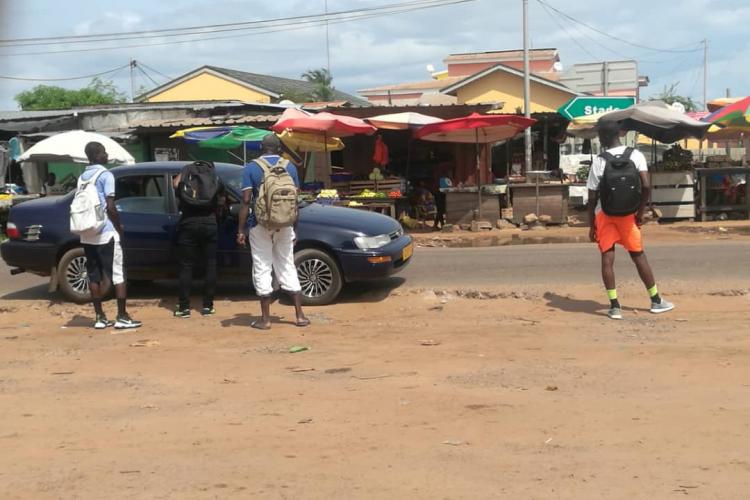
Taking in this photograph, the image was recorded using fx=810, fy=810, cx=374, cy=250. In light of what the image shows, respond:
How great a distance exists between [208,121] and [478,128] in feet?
23.1

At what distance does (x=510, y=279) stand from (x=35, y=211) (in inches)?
219

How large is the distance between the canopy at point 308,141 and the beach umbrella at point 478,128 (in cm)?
187

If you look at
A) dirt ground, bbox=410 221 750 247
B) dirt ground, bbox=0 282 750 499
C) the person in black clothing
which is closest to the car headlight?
dirt ground, bbox=0 282 750 499

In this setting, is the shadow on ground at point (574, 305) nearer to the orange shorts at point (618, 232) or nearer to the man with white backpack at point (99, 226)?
the orange shorts at point (618, 232)

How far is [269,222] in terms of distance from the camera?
7289 millimetres

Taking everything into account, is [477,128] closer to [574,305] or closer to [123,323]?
[574,305]

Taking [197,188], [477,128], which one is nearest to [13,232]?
[197,188]

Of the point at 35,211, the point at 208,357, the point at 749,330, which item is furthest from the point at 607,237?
the point at 35,211

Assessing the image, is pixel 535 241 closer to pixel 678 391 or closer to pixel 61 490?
pixel 678 391

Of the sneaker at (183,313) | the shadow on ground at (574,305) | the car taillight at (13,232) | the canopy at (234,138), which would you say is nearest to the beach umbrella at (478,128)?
the canopy at (234,138)

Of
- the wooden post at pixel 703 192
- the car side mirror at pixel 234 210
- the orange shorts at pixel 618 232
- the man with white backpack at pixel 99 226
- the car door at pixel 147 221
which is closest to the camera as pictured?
the man with white backpack at pixel 99 226

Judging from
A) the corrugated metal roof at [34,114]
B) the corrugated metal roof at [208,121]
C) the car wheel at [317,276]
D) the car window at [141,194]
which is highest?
the corrugated metal roof at [34,114]

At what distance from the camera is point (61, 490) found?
3.75 metres

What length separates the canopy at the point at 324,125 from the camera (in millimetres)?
15578
